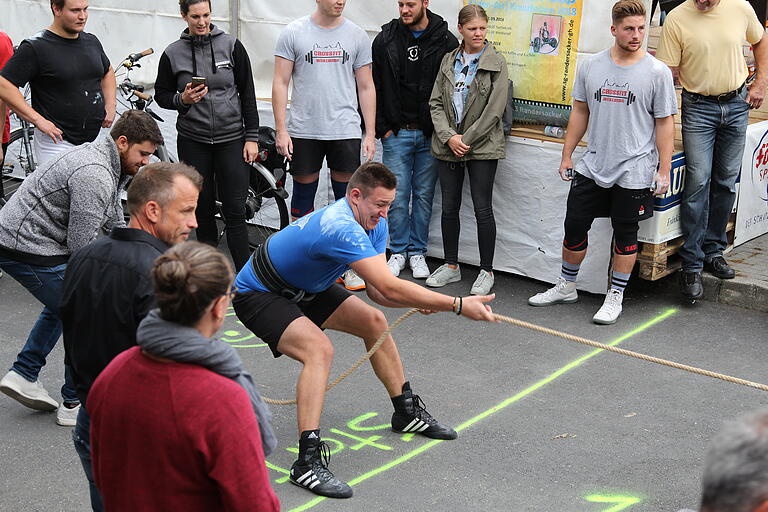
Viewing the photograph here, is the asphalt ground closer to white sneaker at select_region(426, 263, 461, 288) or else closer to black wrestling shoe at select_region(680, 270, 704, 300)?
black wrestling shoe at select_region(680, 270, 704, 300)

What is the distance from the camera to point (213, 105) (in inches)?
278

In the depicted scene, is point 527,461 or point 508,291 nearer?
point 527,461

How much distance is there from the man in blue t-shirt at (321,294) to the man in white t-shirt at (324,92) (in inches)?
104

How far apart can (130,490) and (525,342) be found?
163 inches

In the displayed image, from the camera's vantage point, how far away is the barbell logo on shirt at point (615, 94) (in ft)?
20.9

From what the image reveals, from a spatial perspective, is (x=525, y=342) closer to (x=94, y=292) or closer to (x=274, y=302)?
(x=274, y=302)

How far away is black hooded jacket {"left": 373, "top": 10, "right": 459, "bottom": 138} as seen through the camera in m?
7.33

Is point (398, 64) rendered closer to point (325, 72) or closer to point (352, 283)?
point (325, 72)

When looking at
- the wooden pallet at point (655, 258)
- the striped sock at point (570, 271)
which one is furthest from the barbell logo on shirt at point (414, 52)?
the wooden pallet at point (655, 258)

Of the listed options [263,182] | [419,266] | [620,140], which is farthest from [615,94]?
[263,182]

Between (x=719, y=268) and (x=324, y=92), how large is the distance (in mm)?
3186

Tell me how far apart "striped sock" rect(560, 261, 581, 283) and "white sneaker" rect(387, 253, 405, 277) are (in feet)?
4.44

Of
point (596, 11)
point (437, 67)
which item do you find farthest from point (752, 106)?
point (437, 67)

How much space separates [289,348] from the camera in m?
4.59
